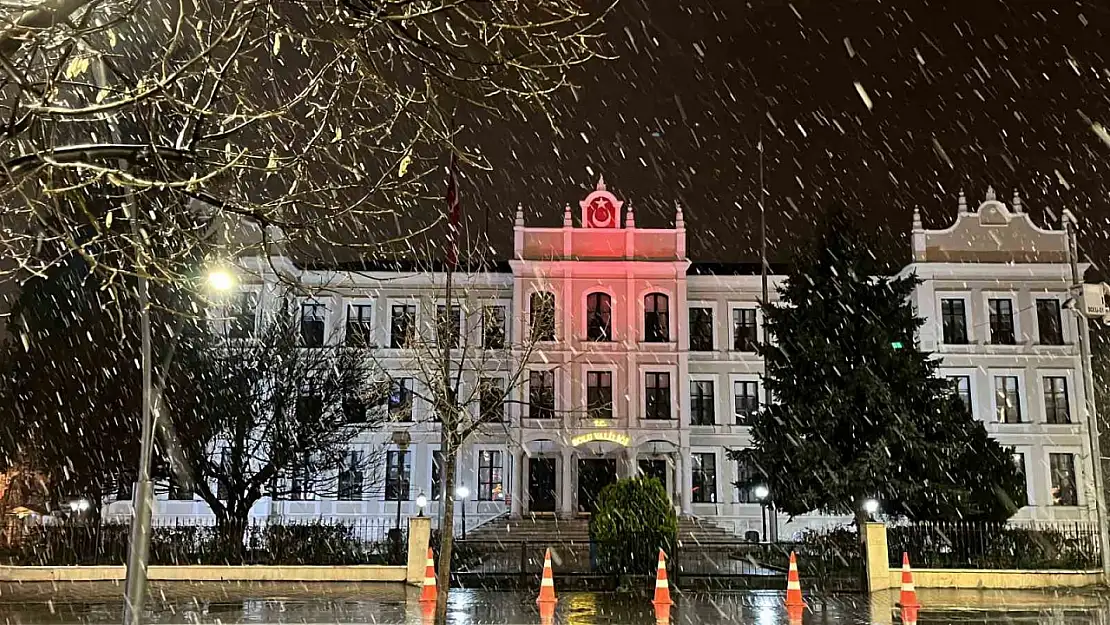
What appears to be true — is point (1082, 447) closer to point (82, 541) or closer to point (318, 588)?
point (318, 588)

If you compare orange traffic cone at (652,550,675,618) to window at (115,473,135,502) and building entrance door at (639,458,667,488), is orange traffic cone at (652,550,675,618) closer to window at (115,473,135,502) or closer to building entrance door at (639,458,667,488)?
window at (115,473,135,502)

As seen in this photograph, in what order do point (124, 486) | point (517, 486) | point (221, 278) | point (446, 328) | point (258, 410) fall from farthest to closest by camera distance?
point (517, 486), point (124, 486), point (258, 410), point (446, 328), point (221, 278)

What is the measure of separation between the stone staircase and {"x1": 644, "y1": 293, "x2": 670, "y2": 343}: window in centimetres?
773

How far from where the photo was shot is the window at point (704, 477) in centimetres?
3803

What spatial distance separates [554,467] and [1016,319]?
796 inches

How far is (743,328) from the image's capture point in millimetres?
40000


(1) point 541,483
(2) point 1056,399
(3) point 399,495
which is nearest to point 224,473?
(3) point 399,495

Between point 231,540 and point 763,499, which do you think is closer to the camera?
point 231,540

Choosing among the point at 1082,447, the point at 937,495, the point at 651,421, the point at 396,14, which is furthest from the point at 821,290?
the point at 396,14

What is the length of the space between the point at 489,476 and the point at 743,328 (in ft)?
41.8

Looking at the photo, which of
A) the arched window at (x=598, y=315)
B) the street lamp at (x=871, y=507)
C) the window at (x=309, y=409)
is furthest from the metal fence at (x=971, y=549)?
the arched window at (x=598, y=315)

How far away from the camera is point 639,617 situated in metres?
14.7

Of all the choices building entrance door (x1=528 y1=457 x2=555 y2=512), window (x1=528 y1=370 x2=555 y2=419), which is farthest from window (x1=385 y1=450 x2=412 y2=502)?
window (x1=528 y1=370 x2=555 y2=419)

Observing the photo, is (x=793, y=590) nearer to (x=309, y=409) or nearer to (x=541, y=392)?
(x=309, y=409)
